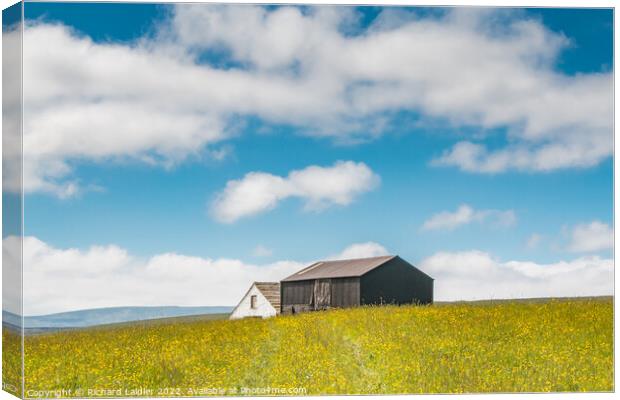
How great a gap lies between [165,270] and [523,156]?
6.56 meters

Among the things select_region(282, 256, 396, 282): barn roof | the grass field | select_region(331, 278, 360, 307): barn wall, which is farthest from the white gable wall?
select_region(331, 278, 360, 307): barn wall

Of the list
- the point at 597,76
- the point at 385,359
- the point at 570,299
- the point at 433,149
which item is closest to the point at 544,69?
the point at 597,76

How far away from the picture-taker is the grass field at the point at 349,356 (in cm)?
1316

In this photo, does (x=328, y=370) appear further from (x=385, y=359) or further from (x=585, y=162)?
(x=585, y=162)

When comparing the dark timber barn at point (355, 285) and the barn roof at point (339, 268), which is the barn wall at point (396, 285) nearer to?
the dark timber barn at point (355, 285)

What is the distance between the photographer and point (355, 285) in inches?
743

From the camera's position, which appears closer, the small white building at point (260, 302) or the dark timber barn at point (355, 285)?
the small white building at point (260, 302)

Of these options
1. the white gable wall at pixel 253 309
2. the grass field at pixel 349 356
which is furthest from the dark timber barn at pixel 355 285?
the grass field at pixel 349 356

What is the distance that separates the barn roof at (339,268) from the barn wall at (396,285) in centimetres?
29

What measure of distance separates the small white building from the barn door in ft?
A: 6.06

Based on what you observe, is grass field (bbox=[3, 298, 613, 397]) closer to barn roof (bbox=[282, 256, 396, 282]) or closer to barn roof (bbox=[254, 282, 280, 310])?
barn roof (bbox=[254, 282, 280, 310])

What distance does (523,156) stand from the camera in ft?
45.1

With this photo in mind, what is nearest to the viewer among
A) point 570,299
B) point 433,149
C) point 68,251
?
point 68,251

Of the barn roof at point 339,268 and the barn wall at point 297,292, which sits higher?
the barn roof at point 339,268
